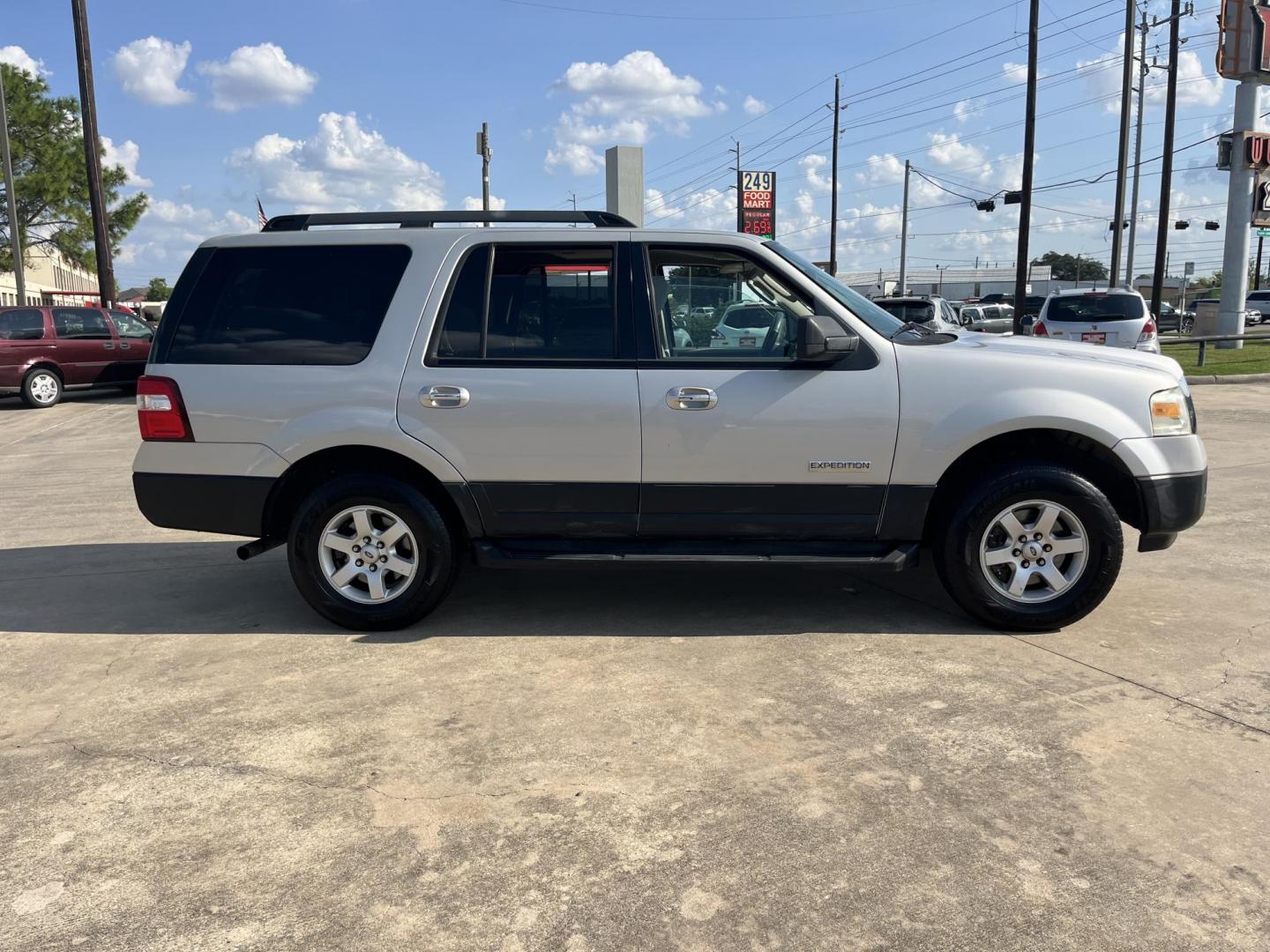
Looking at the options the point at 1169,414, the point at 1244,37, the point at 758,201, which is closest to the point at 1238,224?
the point at 1244,37

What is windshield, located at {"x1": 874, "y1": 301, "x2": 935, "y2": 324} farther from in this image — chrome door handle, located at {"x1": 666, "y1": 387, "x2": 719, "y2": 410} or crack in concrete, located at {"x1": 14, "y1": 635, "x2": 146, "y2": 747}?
crack in concrete, located at {"x1": 14, "y1": 635, "x2": 146, "y2": 747}

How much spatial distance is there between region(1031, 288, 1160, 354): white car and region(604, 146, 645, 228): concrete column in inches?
283

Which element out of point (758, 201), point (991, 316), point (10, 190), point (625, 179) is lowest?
point (991, 316)

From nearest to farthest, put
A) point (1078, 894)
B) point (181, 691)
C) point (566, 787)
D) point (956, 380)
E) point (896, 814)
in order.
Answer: point (1078, 894) < point (896, 814) < point (566, 787) < point (181, 691) < point (956, 380)

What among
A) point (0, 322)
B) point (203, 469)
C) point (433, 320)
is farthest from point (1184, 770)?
point (0, 322)

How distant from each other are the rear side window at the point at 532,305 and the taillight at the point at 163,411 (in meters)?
1.33

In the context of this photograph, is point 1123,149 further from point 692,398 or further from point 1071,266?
point 1071,266

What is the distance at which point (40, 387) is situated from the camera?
55.1ft

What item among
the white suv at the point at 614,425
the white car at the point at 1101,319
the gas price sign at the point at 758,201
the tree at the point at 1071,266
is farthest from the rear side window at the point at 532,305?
the tree at the point at 1071,266

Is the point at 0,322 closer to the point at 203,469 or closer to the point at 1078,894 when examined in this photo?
the point at 203,469

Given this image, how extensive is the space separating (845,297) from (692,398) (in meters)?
0.97

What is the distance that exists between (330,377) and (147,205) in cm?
4330

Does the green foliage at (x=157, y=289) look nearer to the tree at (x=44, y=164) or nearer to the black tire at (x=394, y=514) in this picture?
the tree at (x=44, y=164)

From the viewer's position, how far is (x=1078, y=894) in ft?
9.02
